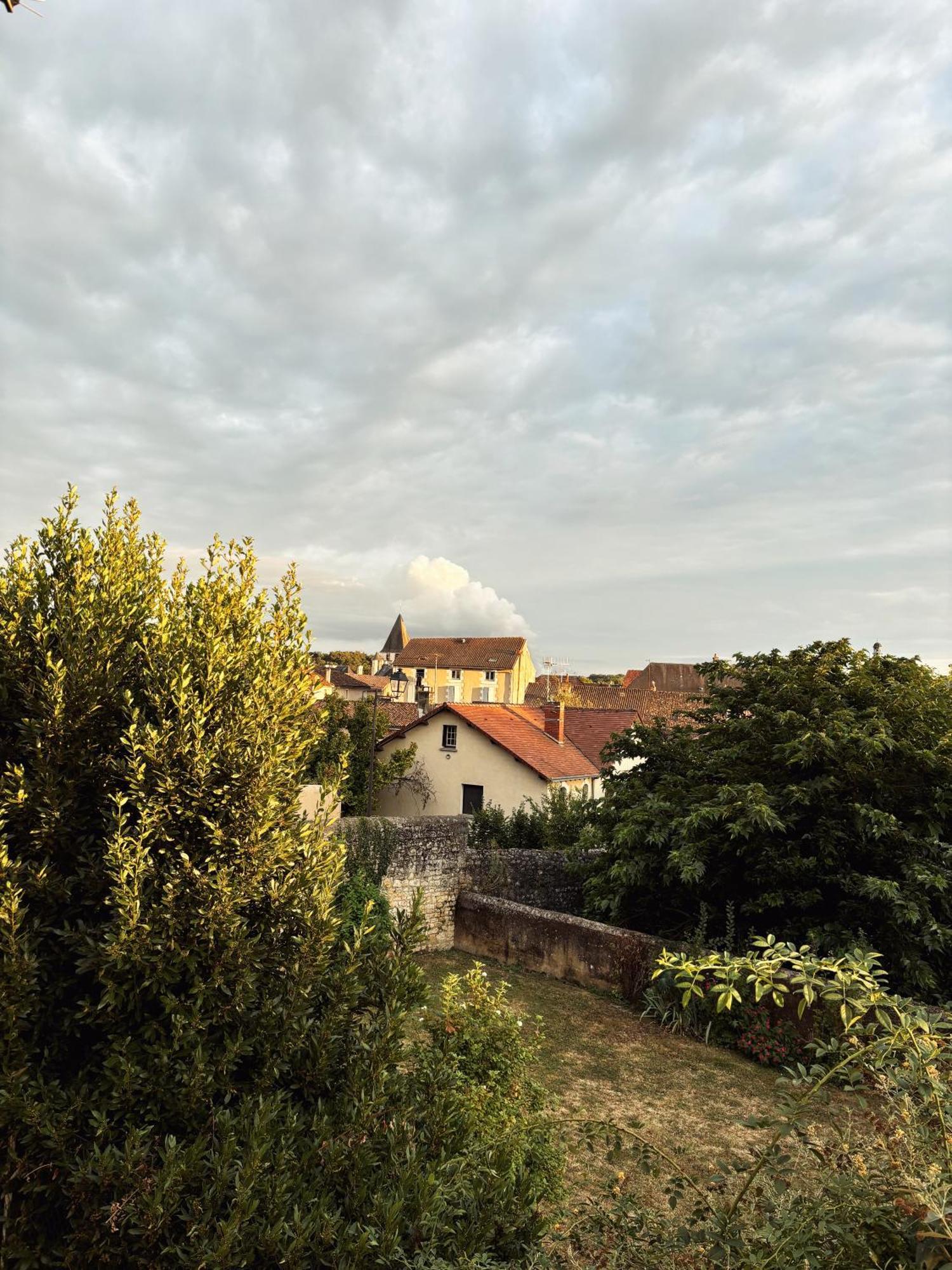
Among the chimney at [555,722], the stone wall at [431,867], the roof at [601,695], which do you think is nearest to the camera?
the stone wall at [431,867]

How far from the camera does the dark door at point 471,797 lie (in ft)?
78.7

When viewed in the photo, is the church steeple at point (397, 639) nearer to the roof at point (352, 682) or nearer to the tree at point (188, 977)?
the roof at point (352, 682)

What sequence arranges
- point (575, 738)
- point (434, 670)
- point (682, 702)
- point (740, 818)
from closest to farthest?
point (740, 818) → point (575, 738) → point (682, 702) → point (434, 670)

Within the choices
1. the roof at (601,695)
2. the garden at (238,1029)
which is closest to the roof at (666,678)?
the roof at (601,695)

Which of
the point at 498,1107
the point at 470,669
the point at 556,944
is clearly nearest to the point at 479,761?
the point at 556,944

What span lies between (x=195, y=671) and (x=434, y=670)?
59.6 meters

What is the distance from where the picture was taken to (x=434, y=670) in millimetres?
62812

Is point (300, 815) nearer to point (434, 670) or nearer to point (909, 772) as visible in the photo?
point (909, 772)

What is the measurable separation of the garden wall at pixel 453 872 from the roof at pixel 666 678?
35.6m

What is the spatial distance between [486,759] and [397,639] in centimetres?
5540

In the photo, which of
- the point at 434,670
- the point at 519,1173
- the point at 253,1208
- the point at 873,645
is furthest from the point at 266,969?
the point at 434,670

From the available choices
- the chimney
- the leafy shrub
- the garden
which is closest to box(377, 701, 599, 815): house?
the chimney

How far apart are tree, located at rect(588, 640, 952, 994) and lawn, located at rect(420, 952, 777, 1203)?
1.82 metres

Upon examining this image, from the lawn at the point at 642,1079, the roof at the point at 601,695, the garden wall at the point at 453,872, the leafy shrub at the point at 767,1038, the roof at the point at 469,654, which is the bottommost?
the lawn at the point at 642,1079
